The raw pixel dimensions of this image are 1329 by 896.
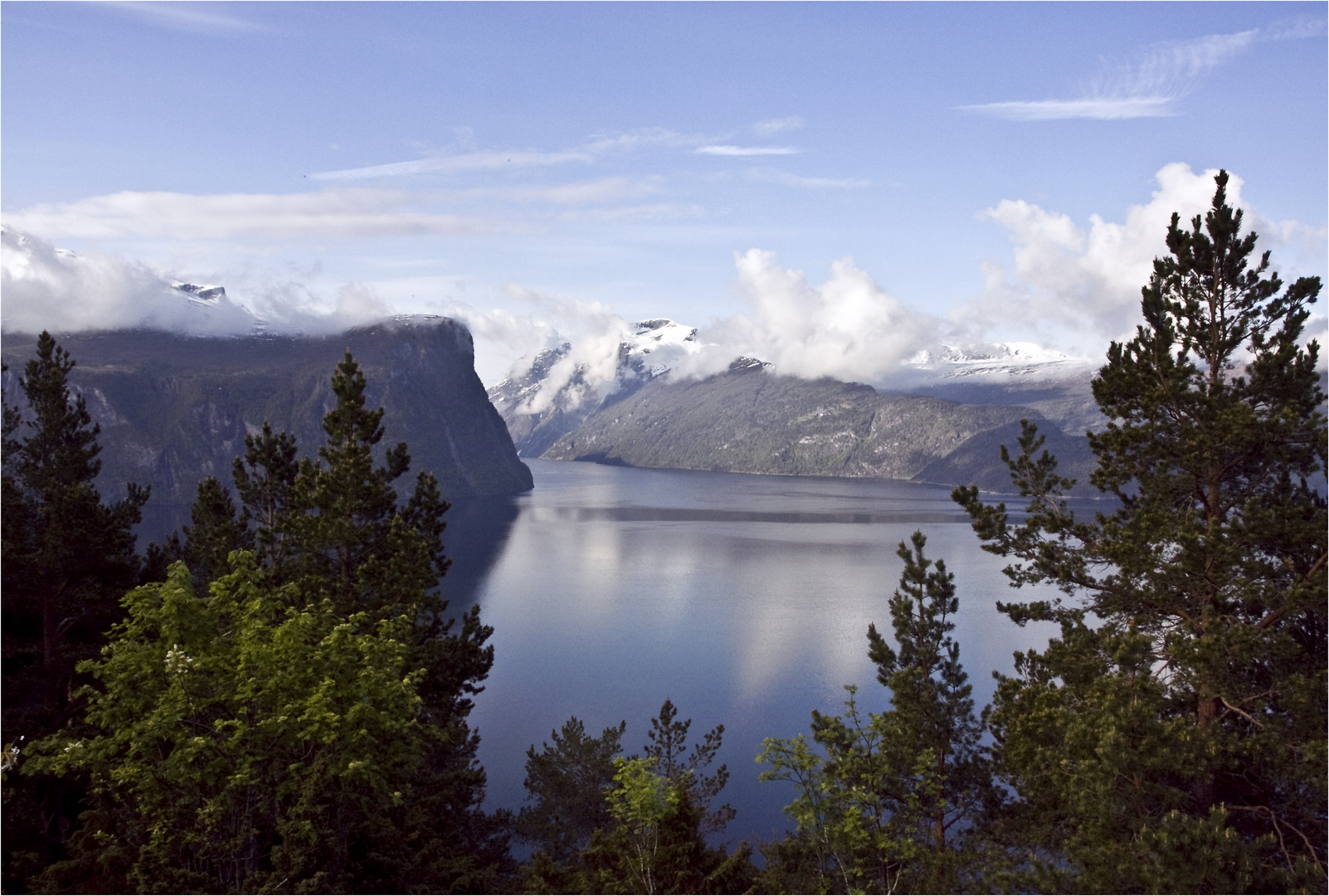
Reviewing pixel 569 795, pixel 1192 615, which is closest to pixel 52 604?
pixel 569 795

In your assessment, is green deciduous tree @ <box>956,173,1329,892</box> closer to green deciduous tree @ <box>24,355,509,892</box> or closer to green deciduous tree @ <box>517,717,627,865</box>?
green deciduous tree @ <box>24,355,509,892</box>

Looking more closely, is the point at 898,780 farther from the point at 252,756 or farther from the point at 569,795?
the point at 252,756

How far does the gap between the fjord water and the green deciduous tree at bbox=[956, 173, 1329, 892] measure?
25.0 meters

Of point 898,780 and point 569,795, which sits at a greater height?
point 898,780

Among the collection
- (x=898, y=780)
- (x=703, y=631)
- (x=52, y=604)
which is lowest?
(x=703, y=631)

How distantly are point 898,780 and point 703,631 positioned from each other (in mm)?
55764

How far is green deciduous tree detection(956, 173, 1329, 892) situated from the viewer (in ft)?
47.7

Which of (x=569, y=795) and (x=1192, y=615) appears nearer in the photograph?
(x=1192, y=615)

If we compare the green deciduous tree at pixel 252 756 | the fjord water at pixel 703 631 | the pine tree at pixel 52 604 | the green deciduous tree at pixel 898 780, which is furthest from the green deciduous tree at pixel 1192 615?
the fjord water at pixel 703 631

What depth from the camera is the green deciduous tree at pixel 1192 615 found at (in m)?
14.5

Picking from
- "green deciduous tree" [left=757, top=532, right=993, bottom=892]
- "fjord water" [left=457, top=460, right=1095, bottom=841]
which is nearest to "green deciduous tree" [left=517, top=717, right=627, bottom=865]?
"fjord water" [left=457, top=460, right=1095, bottom=841]

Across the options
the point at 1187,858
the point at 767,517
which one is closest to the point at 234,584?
the point at 1187,858

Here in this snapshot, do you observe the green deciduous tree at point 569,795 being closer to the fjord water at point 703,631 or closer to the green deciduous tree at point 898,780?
the fjord water at point 703,631

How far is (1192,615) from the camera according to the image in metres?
17.0
